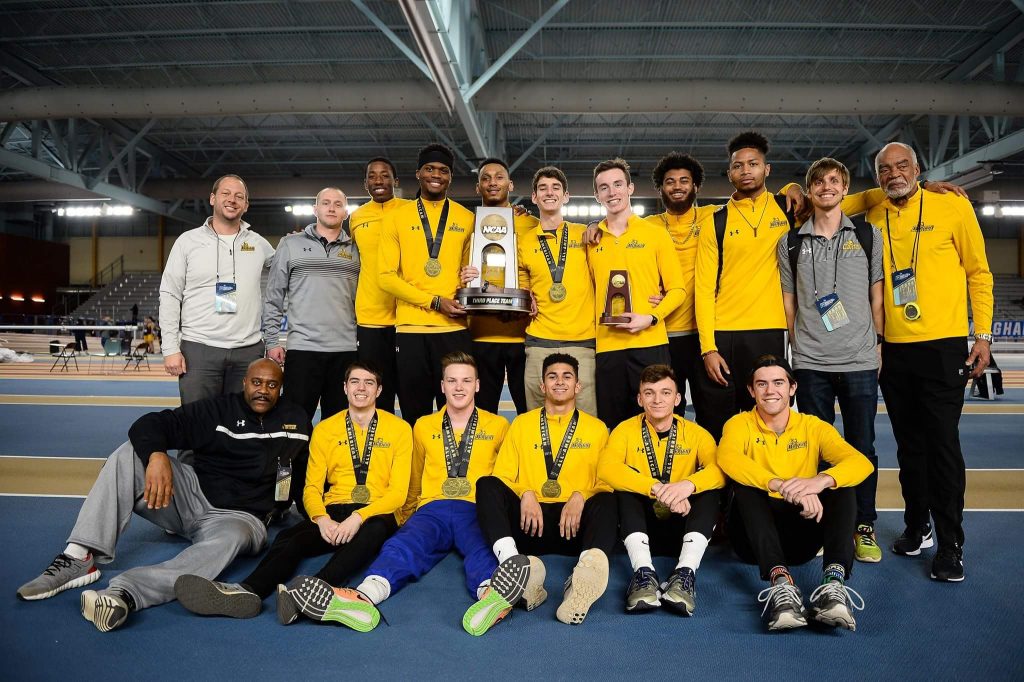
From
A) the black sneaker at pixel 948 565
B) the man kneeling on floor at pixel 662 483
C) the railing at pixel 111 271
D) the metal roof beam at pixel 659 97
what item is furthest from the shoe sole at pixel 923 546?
the railing at pixel 111 271

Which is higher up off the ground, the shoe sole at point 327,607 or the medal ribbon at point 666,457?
the medal ribbon at point 666,457

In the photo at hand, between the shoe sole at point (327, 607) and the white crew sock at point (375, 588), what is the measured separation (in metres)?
0.16

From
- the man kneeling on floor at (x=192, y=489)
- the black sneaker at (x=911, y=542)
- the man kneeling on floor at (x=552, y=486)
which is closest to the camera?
the man kneeling on floor at (x=192, y=489)

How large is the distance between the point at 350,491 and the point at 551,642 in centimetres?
153

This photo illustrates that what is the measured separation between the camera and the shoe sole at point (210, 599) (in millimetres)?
2857

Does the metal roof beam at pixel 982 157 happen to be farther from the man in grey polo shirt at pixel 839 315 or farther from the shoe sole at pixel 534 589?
the shoe sole at pixel 534 589

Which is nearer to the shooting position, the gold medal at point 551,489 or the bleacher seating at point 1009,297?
the gold medal at point 551,489

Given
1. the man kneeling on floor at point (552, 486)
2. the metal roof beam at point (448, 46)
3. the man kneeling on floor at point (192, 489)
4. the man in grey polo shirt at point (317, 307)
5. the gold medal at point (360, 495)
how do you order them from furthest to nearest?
the metal roof beam at point (448, 46) < the man in grey polo shirt at point (317, 307) < the gold medal at point (360, 495) < the man kneeling on floor at point (552, 486) < the man kneeling on floor at point (192, 489)

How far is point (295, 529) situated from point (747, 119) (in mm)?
18261

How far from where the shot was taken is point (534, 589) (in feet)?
9.84

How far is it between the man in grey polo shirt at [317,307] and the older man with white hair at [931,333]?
3579 mm

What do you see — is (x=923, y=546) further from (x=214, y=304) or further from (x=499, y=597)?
(x=214, y=304)

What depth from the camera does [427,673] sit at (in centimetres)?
249

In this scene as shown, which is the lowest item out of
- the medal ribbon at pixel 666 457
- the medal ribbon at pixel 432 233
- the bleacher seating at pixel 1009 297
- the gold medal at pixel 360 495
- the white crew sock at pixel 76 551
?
the white crew sock at pixel 76 551
